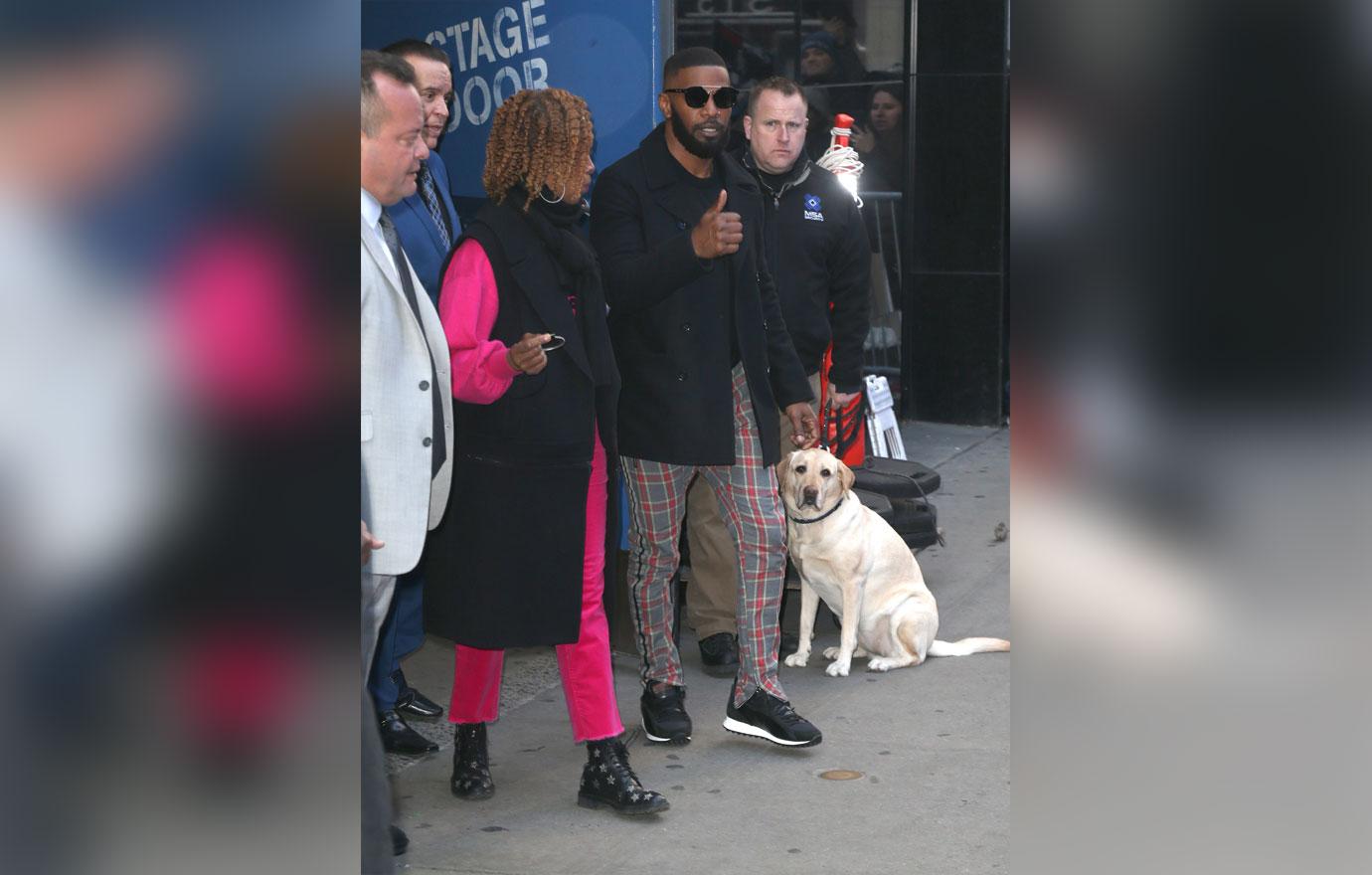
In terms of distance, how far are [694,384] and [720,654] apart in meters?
1.64

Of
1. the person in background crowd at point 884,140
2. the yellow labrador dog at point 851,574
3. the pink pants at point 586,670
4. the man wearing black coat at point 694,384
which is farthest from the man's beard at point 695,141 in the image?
the person in background crowd at point 884,140

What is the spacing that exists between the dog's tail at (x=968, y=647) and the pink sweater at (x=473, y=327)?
2.79 meters

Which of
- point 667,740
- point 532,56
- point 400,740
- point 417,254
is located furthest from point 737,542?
point 532,56

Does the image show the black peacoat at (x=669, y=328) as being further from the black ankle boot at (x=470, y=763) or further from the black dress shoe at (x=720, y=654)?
the black dress shoe at (x=720, y=654)

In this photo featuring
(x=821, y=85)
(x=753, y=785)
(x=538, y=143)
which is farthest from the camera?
(x=821, y=85)

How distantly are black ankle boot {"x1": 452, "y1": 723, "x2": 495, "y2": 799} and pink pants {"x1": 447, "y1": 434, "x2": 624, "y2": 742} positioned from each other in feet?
0.38

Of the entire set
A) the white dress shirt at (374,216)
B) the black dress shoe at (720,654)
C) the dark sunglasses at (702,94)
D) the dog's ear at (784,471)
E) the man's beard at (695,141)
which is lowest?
the black dress shoe at (720,654)

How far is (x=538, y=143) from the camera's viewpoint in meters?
4.82

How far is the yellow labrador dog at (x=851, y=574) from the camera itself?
652 cm

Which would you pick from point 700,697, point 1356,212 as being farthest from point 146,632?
point 700,697

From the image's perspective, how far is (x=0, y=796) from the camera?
79.4 inches

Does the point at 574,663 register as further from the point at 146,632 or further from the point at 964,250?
the point at 964,250

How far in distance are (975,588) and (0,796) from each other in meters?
6.38

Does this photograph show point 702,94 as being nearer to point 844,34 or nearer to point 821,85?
point 821,85
